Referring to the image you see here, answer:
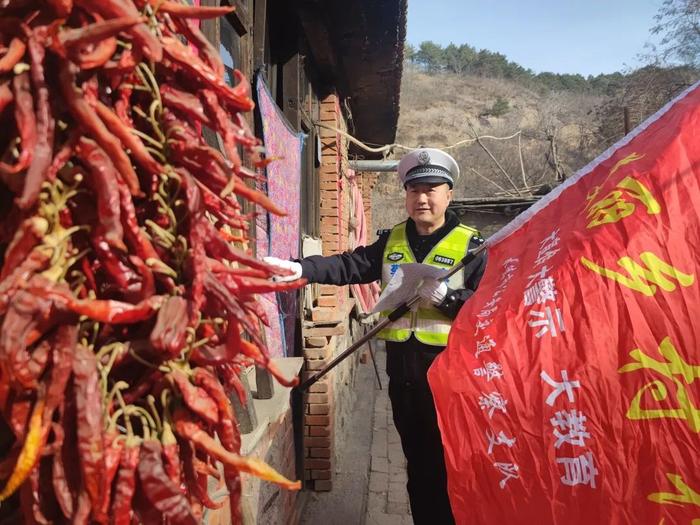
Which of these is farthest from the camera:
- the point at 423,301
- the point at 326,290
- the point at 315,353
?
the point at 326,290

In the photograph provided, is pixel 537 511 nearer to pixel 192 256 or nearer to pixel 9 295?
pixel 192 256

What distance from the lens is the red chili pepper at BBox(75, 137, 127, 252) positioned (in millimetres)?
782

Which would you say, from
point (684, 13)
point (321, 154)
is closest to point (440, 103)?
point (684, 13)

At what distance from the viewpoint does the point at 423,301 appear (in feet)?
10.1

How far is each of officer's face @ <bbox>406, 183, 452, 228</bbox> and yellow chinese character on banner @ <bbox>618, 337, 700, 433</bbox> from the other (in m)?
1.74

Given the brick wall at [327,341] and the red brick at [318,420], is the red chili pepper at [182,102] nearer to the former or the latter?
the brick wall at [327,341]

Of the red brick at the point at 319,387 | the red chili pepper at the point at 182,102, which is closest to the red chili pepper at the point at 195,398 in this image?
the red chili pepper at the point at 182,102

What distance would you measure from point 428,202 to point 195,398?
2.57 metres

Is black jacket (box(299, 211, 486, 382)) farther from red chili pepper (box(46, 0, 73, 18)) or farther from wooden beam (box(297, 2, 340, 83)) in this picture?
red chili pepper (box(46, 0, 73, 18))

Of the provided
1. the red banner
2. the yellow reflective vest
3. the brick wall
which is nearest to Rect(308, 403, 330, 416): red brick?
the brick wall

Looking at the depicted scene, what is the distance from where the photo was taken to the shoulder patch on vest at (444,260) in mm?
3133

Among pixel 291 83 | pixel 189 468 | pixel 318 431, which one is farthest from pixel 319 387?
pixel 189 468

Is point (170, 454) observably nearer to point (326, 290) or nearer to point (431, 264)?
point (431, 264)

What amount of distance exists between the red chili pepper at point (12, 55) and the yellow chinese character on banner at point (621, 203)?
1882 mm
